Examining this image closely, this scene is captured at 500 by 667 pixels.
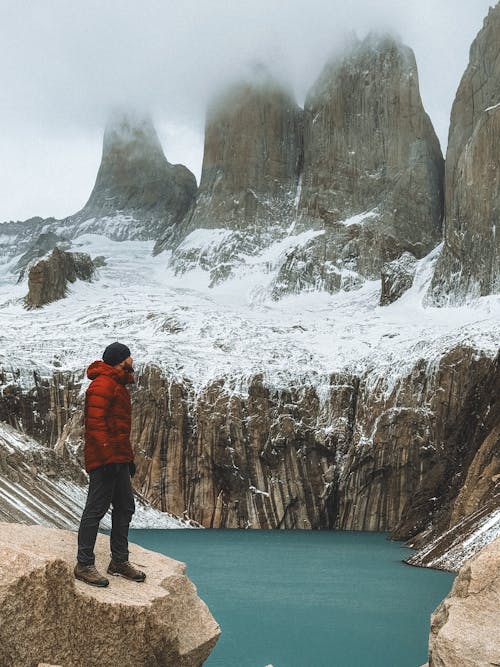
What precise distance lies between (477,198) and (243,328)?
25.1 m

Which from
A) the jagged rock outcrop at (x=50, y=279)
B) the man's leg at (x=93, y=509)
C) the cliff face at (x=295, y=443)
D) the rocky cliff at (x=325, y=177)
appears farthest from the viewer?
the rocky cliff at (x=325, y=177)

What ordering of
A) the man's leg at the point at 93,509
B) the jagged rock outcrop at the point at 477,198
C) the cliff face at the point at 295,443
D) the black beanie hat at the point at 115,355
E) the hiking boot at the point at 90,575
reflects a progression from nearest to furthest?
the hiking boot at the point at 90,575, the man's leg at the point at 93,509, the black beanie hat at the point at 115,355, the cliff face at the point at 295,443, the jagged rock outcrop at the point at 477,198

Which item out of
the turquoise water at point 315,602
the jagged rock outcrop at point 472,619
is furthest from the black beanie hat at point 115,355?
the turquoise water at point 315,602

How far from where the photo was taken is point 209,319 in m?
84.5

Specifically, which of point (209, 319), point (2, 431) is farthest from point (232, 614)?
point (209, 319)

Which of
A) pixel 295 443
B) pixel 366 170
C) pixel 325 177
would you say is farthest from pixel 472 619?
pixel 325 177

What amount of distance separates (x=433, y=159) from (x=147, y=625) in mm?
104363

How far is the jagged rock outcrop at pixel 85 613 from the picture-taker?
8.02 metres

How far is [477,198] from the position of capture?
270 feet

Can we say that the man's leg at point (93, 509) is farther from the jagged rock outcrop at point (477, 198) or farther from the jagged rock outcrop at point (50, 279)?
the jagged rock outcrop at point (50, 279)

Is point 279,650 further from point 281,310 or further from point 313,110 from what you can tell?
point 313,110

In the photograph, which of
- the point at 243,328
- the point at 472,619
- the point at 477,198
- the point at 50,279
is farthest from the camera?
the point at 50,279

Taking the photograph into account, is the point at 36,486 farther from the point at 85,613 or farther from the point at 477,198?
the point at 477,198

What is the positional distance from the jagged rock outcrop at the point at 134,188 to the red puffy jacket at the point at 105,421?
122m
